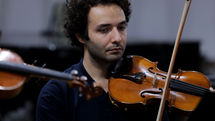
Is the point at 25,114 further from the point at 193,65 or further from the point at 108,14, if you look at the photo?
the point at 108,14

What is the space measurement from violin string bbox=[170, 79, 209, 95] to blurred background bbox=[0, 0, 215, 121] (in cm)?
108

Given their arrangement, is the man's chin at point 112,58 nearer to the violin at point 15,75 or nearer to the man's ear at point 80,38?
the man's ear at point 80,38

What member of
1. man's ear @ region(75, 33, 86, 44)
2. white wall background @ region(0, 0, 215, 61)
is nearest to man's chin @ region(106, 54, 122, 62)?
man's ear @ region(75, 33, 86, 44)

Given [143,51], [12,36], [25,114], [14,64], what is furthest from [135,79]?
[12,36]

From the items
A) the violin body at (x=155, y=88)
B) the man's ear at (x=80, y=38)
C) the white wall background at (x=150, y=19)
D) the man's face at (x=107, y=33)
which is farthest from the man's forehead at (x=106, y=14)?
the white wall background at (x=150, y=19)

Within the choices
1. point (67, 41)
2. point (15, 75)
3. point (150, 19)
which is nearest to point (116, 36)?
point (15, 75)

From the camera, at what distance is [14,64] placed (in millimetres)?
1246

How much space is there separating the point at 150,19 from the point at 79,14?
3.05 m

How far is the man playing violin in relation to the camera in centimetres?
159

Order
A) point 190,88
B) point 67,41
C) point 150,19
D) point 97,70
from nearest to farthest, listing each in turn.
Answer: point 190,88
point 97,70
point 67,41
point 150,19

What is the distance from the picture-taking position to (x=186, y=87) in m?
1.62

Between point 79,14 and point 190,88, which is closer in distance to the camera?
point 190,88

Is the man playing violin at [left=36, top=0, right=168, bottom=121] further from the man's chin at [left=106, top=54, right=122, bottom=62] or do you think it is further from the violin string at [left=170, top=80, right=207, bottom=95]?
the violin string at [left=170, top=80, right=207, bottom=95]

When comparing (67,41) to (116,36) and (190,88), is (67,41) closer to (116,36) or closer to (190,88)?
(116,36)
